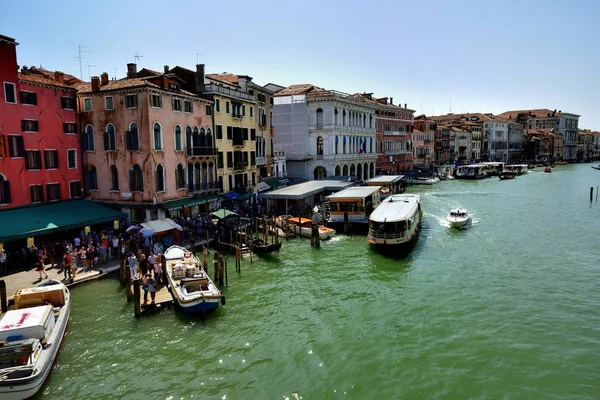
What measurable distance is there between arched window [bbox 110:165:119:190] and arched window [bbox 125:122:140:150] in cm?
197

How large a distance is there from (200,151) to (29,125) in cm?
1042

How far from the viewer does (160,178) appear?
91.7ft

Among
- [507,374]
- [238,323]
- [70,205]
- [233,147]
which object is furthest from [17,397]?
[233,147]

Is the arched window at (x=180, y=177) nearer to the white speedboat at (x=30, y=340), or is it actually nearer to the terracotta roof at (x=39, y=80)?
the terracotta roof at (x=39, y=80)

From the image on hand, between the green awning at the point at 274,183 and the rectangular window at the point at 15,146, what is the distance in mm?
21646

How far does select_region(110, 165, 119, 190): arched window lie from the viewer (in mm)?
27906

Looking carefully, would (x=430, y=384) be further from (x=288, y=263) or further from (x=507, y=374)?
(x=288, y=263)

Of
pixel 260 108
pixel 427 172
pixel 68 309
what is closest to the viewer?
pixel 68 309

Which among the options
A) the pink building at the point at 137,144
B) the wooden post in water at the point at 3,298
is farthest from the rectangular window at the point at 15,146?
the wooden post in water at the point at 3,298

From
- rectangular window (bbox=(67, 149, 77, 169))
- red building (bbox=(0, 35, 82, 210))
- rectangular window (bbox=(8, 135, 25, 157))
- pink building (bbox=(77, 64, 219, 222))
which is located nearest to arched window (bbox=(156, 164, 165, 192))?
pink building (bbox=(77, 64, 219, 222))

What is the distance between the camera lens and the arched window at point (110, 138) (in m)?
27.6

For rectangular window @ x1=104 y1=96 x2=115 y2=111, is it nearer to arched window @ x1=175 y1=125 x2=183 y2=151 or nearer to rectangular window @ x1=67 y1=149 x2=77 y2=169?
rectangular window @ x1=67 y1=149 x2=77 y2=169

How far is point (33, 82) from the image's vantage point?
2470 centimetres

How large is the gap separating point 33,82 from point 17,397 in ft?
61.5
